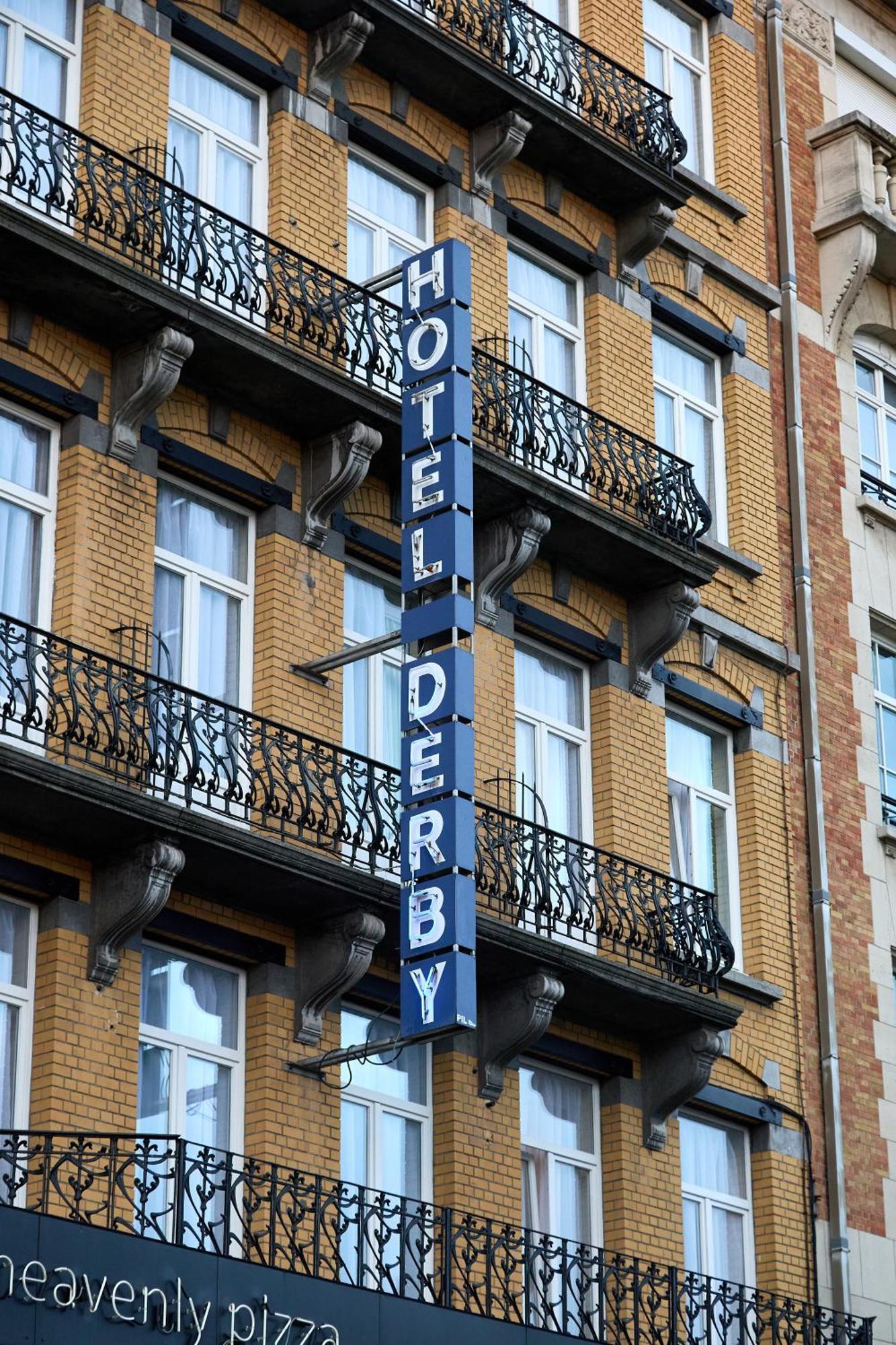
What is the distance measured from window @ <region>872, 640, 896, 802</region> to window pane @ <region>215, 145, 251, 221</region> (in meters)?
9.13

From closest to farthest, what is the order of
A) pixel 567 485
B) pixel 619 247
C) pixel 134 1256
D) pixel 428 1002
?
pixel 134 1256, pixel 428 1002, pixel 567 485, pixel 619 247

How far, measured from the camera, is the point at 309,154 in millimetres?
23266

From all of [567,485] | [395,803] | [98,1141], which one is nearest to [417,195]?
[567,485]

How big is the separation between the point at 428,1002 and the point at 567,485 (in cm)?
639

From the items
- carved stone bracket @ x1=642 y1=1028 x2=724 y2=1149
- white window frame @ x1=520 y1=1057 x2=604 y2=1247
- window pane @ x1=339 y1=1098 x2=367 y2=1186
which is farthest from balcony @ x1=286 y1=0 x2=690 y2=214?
window pane @ x1=339 y1=1098 x2=367 y2=1186

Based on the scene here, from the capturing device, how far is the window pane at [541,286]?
25656 mm

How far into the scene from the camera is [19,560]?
782 inches

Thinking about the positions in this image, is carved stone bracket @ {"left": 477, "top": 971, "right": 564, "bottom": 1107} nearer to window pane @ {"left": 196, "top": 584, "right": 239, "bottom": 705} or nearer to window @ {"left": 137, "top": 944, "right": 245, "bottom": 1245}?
window @ {"left": 137, "top": 944, "right": 245, "bottom": 1245}

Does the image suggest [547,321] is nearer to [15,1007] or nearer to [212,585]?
[212,585]

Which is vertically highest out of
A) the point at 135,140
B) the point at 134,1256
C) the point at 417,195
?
the point at 417,195

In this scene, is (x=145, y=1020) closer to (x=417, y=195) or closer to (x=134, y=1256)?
(x=134, y=1256)

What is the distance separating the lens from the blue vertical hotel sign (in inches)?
765

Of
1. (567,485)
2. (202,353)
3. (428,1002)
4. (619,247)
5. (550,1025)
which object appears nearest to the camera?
(428,1002)

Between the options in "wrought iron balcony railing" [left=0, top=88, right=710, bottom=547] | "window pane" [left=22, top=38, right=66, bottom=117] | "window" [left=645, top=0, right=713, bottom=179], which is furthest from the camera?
"window" [left=645, top=0, right=713, bottom=179]
